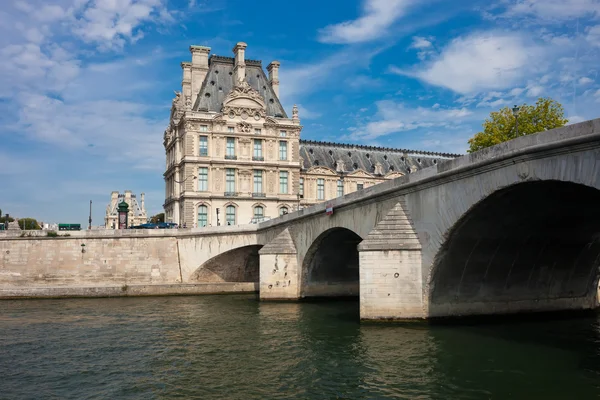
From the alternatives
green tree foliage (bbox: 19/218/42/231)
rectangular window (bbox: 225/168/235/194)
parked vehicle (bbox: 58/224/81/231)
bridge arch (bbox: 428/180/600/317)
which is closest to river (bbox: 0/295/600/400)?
bridge arch (bbox: 428/180/600/317)

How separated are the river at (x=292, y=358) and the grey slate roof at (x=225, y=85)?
4069cm

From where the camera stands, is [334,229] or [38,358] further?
[334,229]

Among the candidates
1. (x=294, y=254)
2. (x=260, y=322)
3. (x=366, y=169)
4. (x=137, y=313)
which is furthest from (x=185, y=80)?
(x=260, y=322)

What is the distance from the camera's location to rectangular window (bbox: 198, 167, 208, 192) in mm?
63719

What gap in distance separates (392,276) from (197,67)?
174ft

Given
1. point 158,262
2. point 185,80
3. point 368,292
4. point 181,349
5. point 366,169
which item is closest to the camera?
point 181,349

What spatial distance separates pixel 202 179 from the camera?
63875 millimetres

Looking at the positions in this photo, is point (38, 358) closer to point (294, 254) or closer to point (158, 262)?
point (294, 254)

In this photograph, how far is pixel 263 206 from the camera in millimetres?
65938

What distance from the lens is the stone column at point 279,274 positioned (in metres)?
37.9

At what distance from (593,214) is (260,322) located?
16130 mm

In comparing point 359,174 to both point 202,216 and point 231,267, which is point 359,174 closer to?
point 202,216

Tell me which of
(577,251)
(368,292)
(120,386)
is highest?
(577,251)

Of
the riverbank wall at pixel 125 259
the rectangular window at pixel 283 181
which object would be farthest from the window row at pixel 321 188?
the riverbank wall at pixel 125 259
